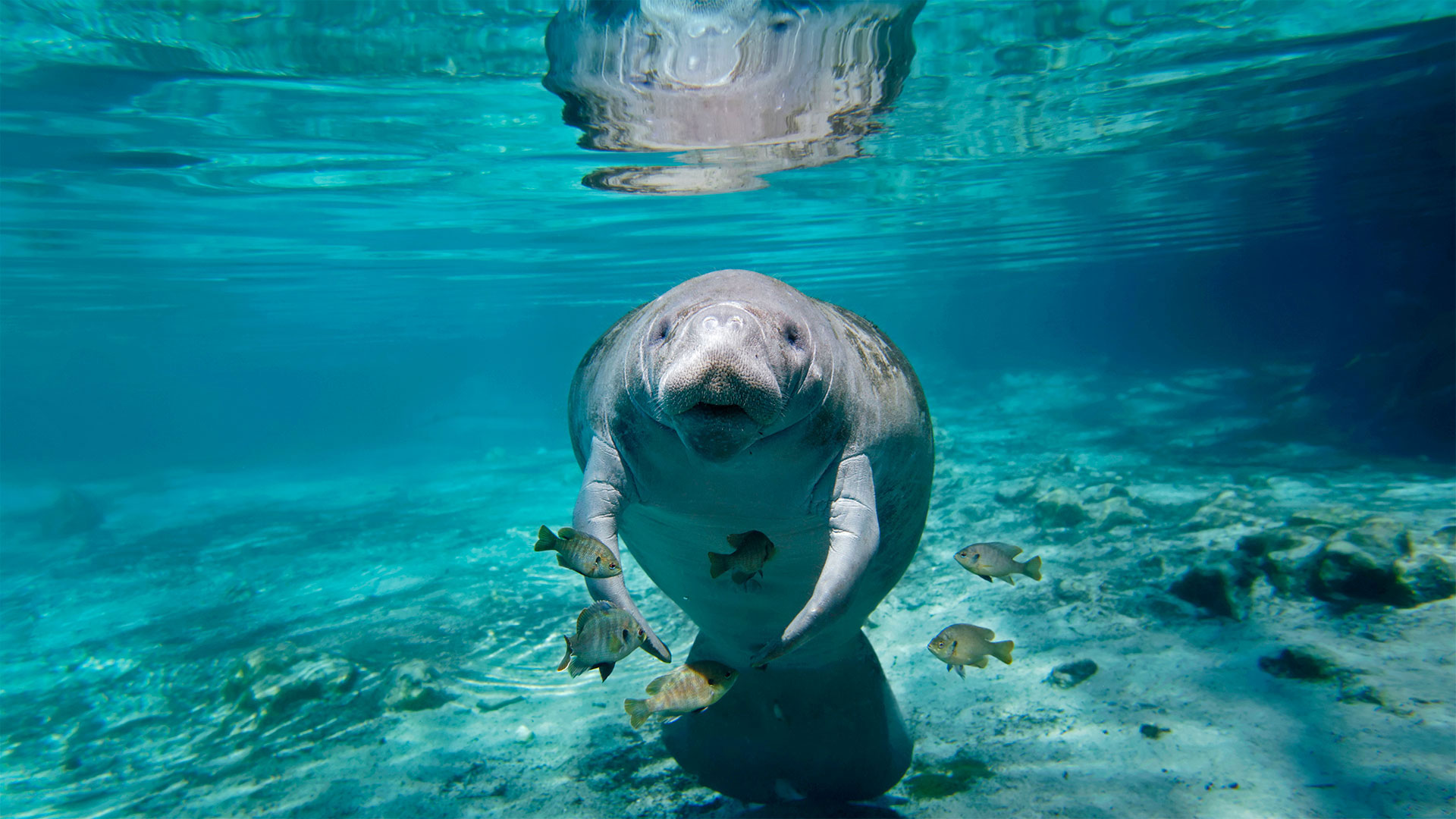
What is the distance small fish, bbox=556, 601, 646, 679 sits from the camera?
246 cm

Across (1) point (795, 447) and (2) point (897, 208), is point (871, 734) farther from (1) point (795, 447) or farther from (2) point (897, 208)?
(2) point (897, 208)

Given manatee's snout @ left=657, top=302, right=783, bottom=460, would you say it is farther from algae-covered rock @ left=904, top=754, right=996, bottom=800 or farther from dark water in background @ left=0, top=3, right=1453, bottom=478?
dark water in background @ left=0, top=3, right=1453, bottom=478

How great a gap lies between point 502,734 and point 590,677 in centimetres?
102

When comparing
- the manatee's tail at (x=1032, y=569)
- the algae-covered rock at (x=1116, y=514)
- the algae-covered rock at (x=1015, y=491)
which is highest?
the manatee's tail at (x=1032, y=569)

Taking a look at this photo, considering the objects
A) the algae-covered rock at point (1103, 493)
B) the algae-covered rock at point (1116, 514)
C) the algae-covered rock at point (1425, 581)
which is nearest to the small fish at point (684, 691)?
the algae-covered rock at point (1425, 581)

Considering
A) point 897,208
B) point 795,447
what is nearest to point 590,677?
point 795,447

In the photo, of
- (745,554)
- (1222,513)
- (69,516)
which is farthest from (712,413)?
(69,516)

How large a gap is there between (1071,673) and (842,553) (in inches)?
162

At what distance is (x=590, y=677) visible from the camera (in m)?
6.35

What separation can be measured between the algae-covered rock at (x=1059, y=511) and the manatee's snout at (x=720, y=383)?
866 centimetres

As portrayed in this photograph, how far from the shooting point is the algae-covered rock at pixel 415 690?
6020mm

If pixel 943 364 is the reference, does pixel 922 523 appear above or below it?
above

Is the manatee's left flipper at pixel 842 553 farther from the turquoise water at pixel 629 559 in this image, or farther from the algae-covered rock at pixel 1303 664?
the algae-covered rock at pixel 1303 664

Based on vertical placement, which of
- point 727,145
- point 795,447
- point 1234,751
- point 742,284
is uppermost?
point 727,145
